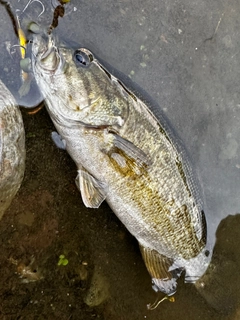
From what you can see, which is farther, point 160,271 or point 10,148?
point 160,271

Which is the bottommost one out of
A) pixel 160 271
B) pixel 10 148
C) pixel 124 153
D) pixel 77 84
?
pixel 160 271

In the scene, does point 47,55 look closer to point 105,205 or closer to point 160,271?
point 105,205

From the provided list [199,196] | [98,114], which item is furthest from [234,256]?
[98,114]

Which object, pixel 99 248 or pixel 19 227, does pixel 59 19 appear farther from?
pixel 99 248

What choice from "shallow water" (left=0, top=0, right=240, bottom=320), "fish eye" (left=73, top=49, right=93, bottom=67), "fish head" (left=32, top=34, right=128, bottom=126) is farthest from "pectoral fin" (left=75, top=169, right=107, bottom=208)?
"fish eye" (left=73, top=49, right=93, bottom=67)

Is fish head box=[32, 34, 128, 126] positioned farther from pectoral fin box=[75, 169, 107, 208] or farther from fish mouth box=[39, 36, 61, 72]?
pectoral fin box=[75, 169, 107, 208]

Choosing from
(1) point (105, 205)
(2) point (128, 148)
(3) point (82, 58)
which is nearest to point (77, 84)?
(3) point (82, 58)

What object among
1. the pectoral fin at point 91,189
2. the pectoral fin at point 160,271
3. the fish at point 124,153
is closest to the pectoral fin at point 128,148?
the fish at point 124,153

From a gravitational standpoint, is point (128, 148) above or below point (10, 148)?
above

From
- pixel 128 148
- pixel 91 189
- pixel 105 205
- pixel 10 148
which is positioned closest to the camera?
pixel 10 148
